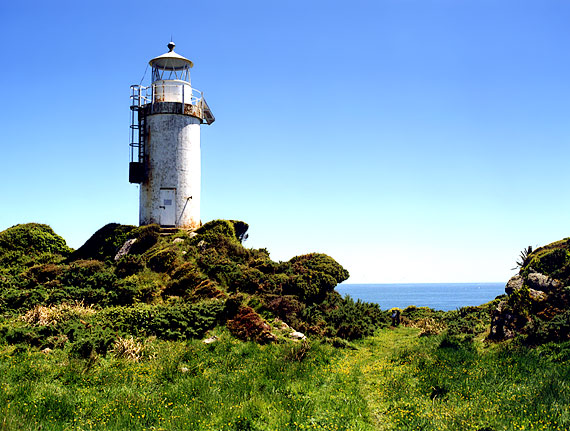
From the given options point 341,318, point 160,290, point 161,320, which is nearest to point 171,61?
point 160,290

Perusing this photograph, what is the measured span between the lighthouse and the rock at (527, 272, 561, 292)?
2077 centimetres

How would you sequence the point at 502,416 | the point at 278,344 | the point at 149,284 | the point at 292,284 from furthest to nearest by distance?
the point at 292,284 → the point at 149,284 → the point at 278,344 → the point at 502,416

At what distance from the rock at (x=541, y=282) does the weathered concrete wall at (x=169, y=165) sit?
20.8 meters

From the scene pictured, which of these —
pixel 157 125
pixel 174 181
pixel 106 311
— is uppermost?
pixel 157 125

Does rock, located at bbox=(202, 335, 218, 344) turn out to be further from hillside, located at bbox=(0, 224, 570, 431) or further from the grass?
the grass

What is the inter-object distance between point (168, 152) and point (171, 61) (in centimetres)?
662

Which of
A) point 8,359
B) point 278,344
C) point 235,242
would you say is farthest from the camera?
point 235,242

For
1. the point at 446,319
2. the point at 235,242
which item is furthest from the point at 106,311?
the point at 446,319

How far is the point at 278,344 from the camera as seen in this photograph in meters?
18.2

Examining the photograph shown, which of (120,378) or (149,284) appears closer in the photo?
(120,378)

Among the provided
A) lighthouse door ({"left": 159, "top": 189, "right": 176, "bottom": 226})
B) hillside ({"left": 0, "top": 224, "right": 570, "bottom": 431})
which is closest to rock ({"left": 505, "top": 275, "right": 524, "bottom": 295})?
hillside ({"left": 0, "top": 224, "right": 570, "bottom": 431})

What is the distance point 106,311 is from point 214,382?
7.98 metres

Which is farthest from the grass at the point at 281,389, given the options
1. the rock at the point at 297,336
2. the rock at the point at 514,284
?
the rock at the point at 514,284

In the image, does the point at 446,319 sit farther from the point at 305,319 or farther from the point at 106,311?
the point at 106,311
